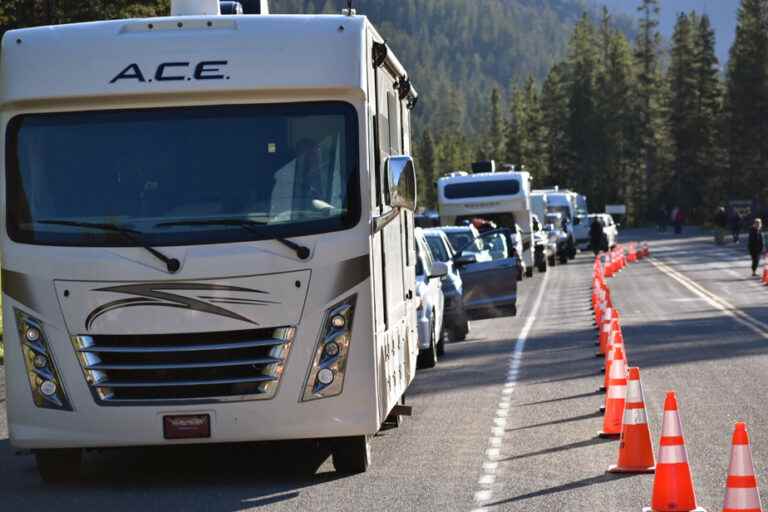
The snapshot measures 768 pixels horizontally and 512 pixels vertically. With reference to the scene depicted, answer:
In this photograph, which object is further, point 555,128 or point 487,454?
point 555,128

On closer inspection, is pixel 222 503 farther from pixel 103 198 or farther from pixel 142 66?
pixel 142 66

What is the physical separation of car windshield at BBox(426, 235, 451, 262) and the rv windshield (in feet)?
41.6

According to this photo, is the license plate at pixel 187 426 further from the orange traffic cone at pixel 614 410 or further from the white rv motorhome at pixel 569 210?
the white rv motorhome at pixel 569 210

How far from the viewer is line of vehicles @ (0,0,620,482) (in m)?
9.91

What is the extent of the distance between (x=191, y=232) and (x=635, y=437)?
3.20 m

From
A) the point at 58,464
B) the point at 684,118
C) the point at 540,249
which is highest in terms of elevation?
the point at 684,118

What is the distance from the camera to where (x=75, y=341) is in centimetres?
995

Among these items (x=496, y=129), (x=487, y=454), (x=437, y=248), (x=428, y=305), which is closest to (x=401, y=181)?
(x=487, y=454)

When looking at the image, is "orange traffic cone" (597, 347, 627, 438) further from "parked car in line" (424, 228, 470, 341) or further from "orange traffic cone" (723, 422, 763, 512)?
"parked car in line" (424, 228, 470, 341)

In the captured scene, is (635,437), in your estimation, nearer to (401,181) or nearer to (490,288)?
(401,181)

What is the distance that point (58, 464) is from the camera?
34.7 ft

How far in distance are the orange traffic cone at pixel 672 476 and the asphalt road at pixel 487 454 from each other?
44 cm

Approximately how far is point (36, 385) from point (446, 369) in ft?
29.5

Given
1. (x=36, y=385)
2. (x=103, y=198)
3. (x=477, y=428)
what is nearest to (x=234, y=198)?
(x=103, y=198)
